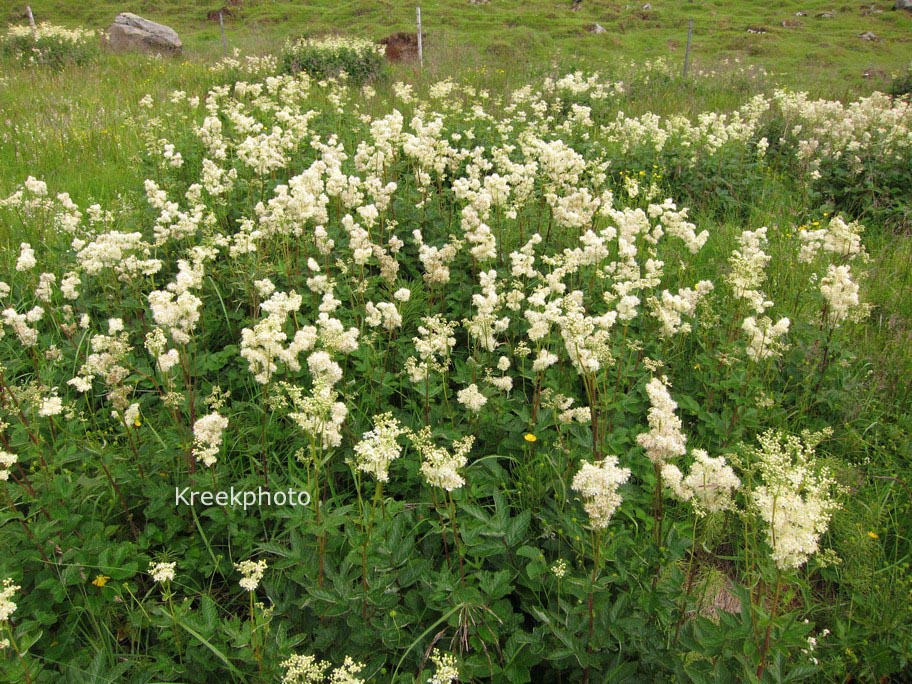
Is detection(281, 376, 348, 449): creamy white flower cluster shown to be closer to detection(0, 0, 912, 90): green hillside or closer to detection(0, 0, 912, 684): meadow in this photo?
detection(0, 0, 912, 684): meadow

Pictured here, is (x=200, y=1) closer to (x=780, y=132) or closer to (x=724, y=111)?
(x=724, y=111)

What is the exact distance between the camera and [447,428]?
3.37m

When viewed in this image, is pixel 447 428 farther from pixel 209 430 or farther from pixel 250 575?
pixel 250 575

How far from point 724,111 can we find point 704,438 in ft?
34.9

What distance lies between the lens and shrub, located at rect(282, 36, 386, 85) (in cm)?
1369

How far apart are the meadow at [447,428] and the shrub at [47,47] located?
31.5 ft

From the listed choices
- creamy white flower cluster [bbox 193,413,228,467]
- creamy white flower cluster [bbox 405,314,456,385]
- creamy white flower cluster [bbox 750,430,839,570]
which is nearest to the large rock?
creamy white flower cluster [bbox 405,314,456,385]

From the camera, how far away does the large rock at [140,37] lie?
1981cm

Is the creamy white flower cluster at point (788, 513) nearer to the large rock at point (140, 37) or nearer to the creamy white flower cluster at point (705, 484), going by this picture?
the creamy white flower cluster at point (705, 484)

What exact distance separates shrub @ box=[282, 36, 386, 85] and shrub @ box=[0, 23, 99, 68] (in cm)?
535

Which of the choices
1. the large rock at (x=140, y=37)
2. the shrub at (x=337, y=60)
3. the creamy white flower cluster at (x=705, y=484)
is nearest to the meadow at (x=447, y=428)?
the creamy white flower cluster at (x=705, y=484)

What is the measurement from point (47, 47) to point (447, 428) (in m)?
17.5

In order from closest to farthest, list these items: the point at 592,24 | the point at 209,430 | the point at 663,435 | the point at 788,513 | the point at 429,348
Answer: the point at 788,513 → the point at 663,435 → the point at 209,430 → the point at 429,348 → the point at 592,24

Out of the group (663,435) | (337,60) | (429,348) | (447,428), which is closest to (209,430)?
(429,348)
